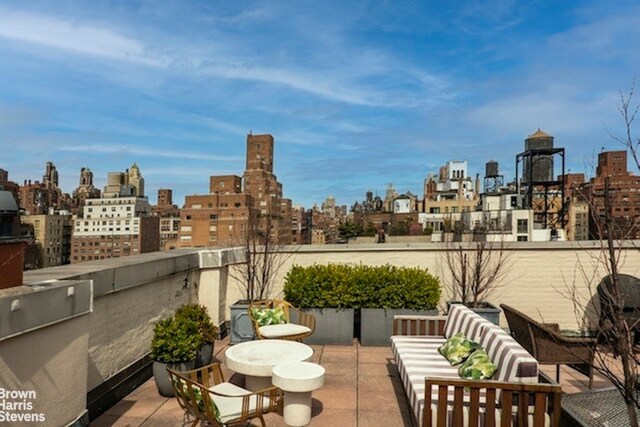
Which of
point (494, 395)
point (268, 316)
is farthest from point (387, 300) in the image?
point (494, 395)

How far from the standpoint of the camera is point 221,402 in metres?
3.82

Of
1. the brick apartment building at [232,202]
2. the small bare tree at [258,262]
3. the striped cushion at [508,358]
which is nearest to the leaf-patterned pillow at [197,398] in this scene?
the striped cushion at [508,358]

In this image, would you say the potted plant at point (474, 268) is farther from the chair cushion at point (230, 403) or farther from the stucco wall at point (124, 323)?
the stucco wall at point (124, 323)

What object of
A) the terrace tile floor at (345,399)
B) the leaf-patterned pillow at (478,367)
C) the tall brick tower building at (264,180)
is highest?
the tall brick tower building at (264,180)

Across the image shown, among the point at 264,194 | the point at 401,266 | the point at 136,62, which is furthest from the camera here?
the point at 264,194

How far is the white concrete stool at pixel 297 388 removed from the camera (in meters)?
4.06

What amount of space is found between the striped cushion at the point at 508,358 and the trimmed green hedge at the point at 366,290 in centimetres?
290

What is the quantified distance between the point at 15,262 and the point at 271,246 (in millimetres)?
5694

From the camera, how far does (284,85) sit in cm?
2702

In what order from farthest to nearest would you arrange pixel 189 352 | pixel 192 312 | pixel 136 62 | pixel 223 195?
pixel 223 195, pixel 136 62, pixel 192 312, pixel 189 352

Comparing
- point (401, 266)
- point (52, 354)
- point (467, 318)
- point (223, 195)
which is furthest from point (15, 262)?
point (223, 195)

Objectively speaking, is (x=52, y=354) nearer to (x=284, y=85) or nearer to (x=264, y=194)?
(x=284, y=85)

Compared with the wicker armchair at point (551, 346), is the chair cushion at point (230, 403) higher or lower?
lower

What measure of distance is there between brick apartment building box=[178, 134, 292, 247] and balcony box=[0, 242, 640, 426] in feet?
258
